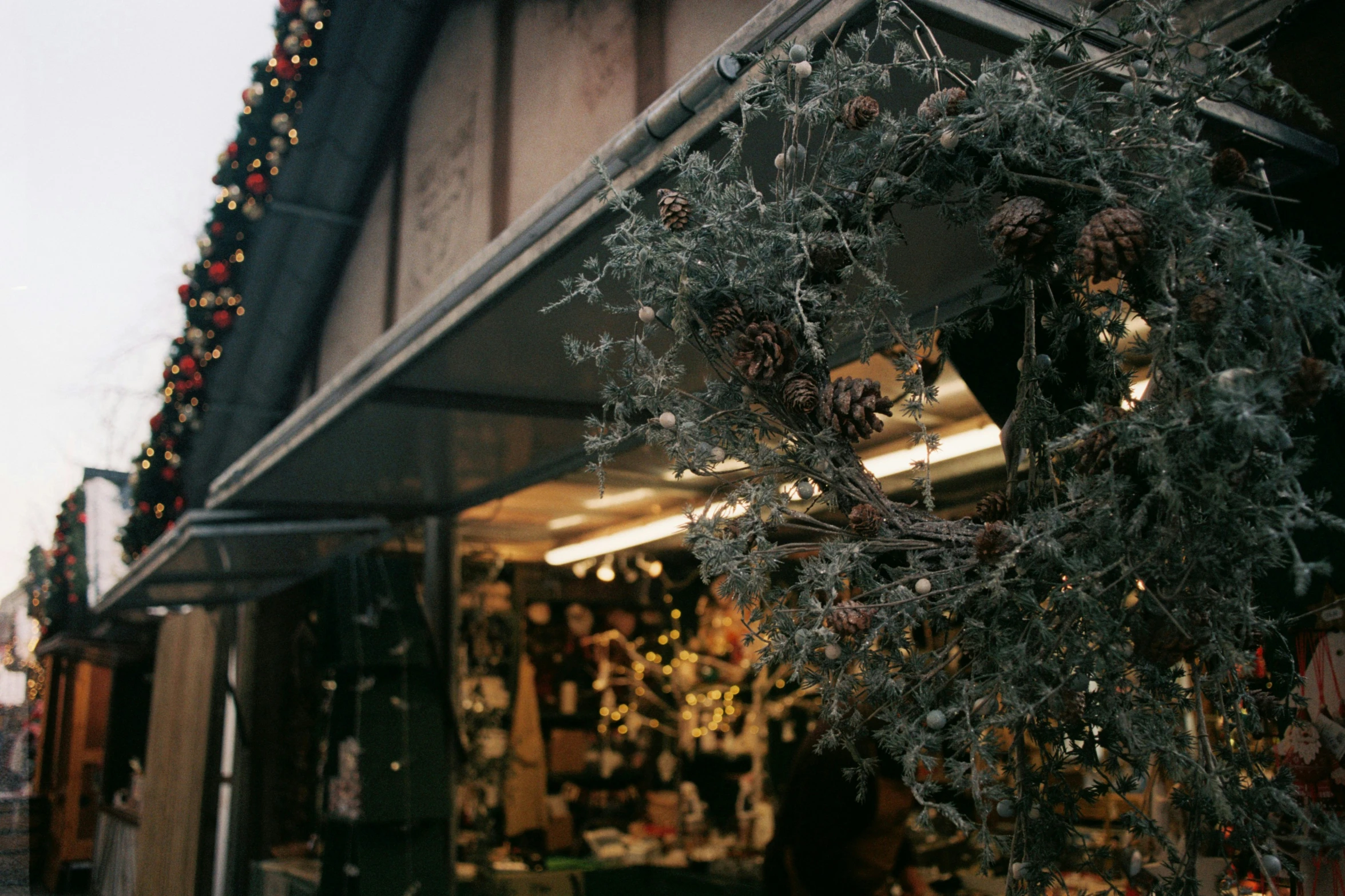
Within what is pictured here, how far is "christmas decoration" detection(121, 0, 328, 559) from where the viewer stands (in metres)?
4.25

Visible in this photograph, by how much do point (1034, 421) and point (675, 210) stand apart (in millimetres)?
635

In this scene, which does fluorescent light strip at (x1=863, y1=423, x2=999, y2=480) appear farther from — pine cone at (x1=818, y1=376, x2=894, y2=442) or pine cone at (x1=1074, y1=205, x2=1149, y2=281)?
pine cone at (x1=1074, y1=205, x2=1149, y2=281)

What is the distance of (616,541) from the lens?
19.8 ft

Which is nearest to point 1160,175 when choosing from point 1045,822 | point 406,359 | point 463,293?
point 1045,822

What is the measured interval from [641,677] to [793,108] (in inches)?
209

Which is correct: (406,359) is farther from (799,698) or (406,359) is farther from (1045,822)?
(799,698)

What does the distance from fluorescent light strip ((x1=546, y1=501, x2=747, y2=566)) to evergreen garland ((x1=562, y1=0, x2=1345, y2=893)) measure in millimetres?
3736

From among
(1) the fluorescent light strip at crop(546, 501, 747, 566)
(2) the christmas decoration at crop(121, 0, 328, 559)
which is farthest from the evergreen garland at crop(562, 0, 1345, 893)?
(1) the fluorescent light strip at crop(546, 501, 747, 566)

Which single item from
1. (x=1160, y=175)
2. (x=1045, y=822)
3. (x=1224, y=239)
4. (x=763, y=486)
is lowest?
(x=1045, y=822)

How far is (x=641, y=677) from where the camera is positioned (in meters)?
6.33

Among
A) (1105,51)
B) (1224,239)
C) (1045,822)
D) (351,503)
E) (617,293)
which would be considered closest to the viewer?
(1224,239)

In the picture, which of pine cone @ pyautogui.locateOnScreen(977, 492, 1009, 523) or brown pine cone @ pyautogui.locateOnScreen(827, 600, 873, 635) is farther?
pine cone @ pyautogui.locateOnScreen(977, 492, 1009, 523)

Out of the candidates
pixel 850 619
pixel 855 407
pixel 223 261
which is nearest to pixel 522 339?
pixel 855 407

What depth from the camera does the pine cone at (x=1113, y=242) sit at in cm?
118
